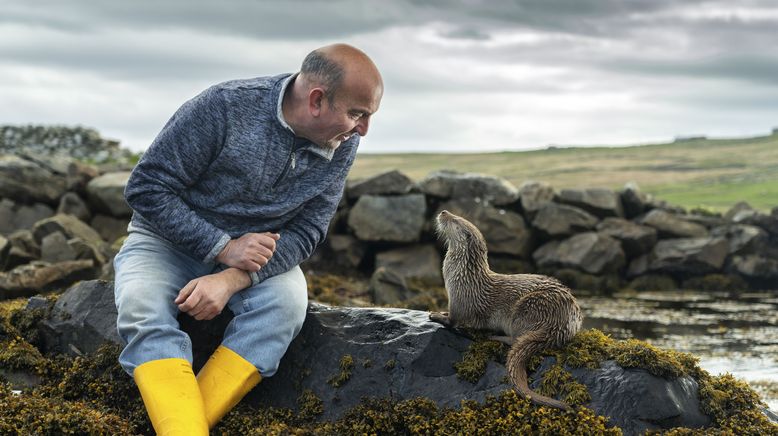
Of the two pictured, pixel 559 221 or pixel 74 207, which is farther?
pixel 74 207

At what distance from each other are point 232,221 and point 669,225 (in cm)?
1677

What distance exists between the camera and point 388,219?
19375 mm

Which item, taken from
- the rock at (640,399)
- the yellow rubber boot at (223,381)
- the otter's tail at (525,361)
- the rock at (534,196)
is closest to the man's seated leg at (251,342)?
the yellow rubber boot at (223,381)

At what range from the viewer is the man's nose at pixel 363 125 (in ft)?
19.4

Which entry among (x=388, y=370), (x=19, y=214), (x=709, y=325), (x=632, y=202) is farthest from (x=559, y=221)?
(x=388, y=370)

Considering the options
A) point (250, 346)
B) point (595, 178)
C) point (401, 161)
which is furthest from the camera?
point (401, 161)

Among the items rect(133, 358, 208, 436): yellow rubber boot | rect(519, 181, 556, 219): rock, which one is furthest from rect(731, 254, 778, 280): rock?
rect(133, 358, 208, 436): yellow rubber boot

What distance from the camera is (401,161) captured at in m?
83.9

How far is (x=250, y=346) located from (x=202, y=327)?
763mm

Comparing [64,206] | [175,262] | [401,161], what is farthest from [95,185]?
[401,161]

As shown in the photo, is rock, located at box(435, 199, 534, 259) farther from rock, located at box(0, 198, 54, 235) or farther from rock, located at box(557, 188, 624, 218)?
rock, located at box(0, 198, 54, 235)

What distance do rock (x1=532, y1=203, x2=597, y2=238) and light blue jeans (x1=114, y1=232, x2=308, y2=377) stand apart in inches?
575

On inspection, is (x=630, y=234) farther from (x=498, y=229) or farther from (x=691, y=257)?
(x=498, y=229)

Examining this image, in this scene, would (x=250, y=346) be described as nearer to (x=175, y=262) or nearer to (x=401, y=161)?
(x=175, y=262)
